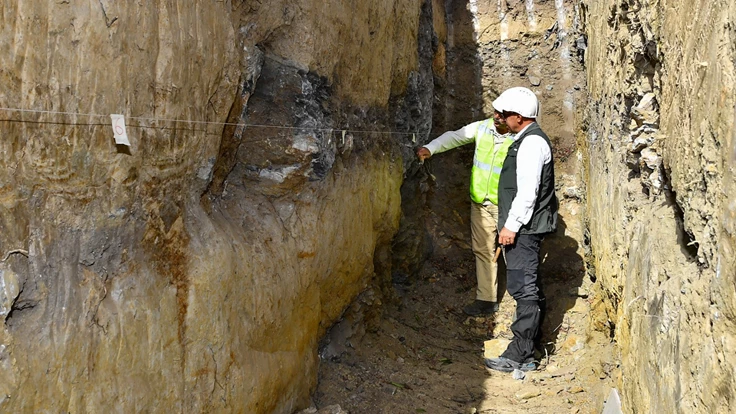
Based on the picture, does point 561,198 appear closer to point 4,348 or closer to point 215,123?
point 215,123

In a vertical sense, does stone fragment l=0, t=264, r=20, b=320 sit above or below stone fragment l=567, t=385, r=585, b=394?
above

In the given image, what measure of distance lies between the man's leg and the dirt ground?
0.11 meters

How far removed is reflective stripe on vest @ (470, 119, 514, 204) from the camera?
4.62m

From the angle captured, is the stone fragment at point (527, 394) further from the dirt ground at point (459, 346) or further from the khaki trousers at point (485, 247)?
the khaki trousers at point (485, 247)

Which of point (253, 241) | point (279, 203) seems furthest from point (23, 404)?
point (279, 203)

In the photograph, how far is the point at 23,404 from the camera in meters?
1.87

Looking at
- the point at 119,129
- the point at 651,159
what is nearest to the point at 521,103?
the point at 651,159

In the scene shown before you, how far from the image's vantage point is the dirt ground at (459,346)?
3617 mm

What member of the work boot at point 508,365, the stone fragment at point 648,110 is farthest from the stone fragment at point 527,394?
the stone fragment at point 648,110

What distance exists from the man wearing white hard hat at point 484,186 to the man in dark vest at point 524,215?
244 mm

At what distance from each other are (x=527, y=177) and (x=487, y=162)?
54cm

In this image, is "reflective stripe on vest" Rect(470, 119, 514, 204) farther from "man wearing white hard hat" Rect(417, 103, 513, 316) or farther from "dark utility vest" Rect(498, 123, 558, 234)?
"dark utility vest" Rect(498, 123, 558, 234)

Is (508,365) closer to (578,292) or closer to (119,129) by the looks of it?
(578,292)

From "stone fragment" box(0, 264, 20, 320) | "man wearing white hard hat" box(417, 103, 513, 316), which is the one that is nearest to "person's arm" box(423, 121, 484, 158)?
"man wearing white hard hat" box(417, 103, 513, 316)
